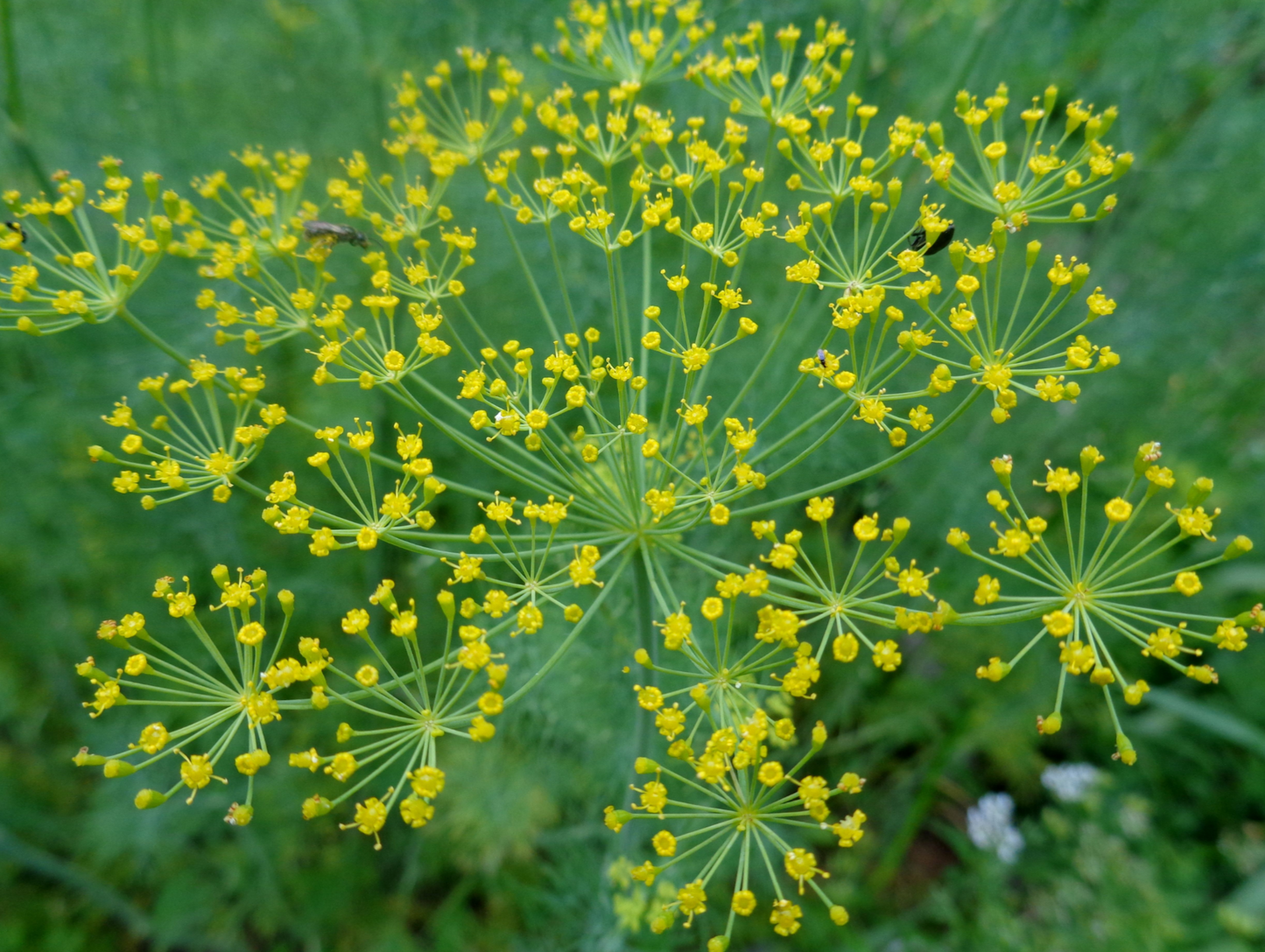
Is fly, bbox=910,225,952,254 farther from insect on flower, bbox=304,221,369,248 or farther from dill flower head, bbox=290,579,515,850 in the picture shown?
insect on flower, bbox=304,221,369,248

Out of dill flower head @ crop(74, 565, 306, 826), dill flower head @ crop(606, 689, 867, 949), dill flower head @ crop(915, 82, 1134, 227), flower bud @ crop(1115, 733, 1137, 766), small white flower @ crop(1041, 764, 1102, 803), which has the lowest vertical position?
dill flower head @ crop(74, 565, 306, 826)

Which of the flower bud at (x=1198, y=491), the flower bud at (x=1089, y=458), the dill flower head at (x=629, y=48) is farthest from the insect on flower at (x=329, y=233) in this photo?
the flower bud at (x=1198, y=491)

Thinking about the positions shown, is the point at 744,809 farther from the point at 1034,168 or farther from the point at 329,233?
the point at 329,233

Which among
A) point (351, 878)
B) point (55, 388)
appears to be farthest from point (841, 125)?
point (351, 878)

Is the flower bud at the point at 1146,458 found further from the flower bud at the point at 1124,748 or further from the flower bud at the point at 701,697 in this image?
the flower bud at the point at 701,697

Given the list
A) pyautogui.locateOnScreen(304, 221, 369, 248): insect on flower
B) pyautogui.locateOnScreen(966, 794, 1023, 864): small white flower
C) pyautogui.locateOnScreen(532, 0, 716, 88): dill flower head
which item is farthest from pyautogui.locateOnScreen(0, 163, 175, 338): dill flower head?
pyautogui.locateOnScreen(966, 794, 1023, 864): small white flower

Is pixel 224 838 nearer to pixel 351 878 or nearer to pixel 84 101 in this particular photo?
pixel 351 878
